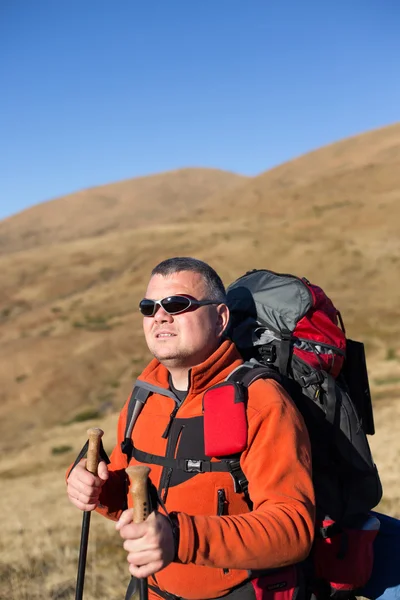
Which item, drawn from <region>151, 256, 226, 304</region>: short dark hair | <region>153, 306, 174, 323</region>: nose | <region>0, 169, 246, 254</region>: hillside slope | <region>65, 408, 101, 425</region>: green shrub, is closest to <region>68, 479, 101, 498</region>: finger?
<region>153, 306, 174, 323</region>: nose

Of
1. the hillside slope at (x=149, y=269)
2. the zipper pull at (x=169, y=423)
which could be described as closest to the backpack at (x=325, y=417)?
the zipper pull at (x=169, y=423)

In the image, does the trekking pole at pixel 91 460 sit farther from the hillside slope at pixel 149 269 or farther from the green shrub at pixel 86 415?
the green shrub at pixel 86 415

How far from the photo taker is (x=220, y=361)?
9.09ft

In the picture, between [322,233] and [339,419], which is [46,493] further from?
[322,233]

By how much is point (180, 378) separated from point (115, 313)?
117 feet

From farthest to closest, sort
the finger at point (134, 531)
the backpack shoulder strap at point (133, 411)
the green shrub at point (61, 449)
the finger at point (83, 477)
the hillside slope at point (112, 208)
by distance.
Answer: the hillside slope at point (112, 208) → the green shrub at point (61, 449) → the backpack shoulder strap at point (133, 411) → the finger at point (83, 477) → the finger at point (134, 531)

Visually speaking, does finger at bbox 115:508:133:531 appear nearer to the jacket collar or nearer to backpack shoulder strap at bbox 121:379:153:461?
the jacket collar

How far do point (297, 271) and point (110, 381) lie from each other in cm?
1558

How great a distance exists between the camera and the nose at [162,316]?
2877mm

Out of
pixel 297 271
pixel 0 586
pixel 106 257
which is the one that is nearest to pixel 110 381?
pixel 297 271

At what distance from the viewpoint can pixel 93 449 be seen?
261 centimetres

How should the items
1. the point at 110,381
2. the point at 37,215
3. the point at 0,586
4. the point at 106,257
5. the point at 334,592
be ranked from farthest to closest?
the point at 37,215 < the point at 106,257 < the point at 110,381 < the point at 0,586 < the point at 334,592

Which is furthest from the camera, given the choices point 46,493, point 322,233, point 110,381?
point 322,233

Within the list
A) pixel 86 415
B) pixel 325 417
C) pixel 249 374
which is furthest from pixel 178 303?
pixel 86 415
